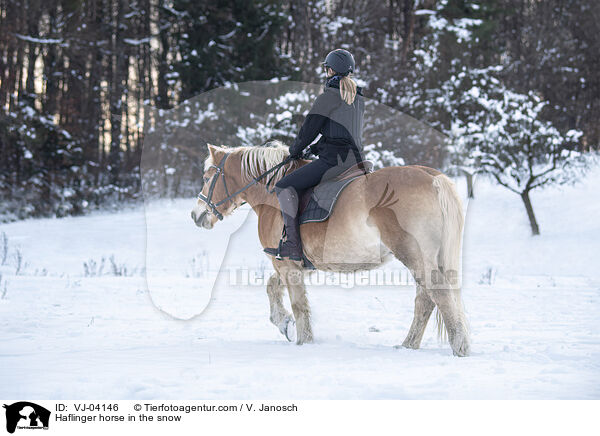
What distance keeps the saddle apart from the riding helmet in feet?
2.90

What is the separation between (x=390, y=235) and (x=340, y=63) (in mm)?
1707

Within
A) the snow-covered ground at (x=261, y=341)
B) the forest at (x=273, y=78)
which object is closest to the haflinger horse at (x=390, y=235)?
the snow-covered ground at (x=261, y=341)

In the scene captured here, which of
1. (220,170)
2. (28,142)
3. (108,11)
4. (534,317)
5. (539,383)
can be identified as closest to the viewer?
(539,383)

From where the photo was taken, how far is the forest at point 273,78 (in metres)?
20.1

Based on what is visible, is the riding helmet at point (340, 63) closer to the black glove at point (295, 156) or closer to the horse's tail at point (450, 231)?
the black glove at point (295, 156)

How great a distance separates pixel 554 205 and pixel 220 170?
1977 centimetres

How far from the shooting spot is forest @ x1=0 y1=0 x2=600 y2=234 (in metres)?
20.1

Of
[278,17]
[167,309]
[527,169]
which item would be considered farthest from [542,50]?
[167,309]

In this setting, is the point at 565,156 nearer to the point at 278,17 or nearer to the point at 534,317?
the point at 278,17

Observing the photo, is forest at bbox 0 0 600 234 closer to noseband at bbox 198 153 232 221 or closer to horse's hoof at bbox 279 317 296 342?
noseband at bbox 198 153 232 221

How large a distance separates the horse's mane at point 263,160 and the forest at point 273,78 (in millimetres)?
9775

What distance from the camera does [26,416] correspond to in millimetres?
3182

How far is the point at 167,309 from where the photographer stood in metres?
7.38

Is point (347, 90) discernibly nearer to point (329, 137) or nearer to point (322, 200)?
point (329, 137)
